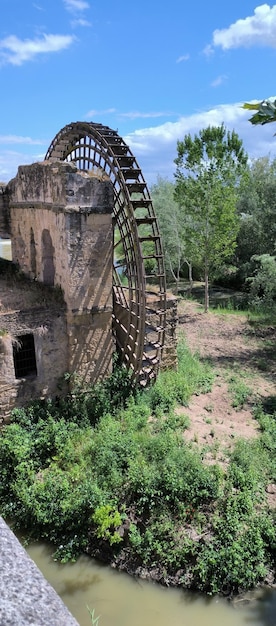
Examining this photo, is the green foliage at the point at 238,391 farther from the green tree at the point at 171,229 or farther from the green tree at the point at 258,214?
the green tree at the point at 171,229

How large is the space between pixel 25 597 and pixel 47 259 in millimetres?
10700

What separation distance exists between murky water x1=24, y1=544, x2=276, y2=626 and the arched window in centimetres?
774

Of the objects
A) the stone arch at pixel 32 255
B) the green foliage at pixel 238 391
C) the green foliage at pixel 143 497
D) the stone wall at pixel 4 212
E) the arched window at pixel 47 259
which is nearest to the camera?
the green foliage at pixel 143 497

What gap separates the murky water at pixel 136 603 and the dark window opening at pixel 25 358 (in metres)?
3.87

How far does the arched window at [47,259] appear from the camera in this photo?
12594 mm

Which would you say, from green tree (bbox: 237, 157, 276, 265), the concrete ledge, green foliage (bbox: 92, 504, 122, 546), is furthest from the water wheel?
green tree (bbox: 237, 157, 276, 265)

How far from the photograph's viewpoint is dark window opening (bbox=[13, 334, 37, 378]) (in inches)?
375

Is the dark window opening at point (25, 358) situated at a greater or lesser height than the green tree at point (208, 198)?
lesser

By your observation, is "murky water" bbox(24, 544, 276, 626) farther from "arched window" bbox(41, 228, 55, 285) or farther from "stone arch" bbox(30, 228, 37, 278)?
"stone arch" bbox(30, 228, 37, 278)

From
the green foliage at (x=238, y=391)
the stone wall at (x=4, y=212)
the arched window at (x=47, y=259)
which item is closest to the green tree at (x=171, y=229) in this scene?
the stone wall at (x=4, y=212)

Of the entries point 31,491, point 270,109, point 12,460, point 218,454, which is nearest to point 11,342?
point 12,460

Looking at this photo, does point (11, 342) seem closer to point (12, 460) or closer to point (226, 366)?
point (12, 460)

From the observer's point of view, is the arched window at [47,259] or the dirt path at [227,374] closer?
the dirt path at [227,374]

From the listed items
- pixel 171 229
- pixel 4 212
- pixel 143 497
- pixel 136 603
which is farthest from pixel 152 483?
pixel 171 229
